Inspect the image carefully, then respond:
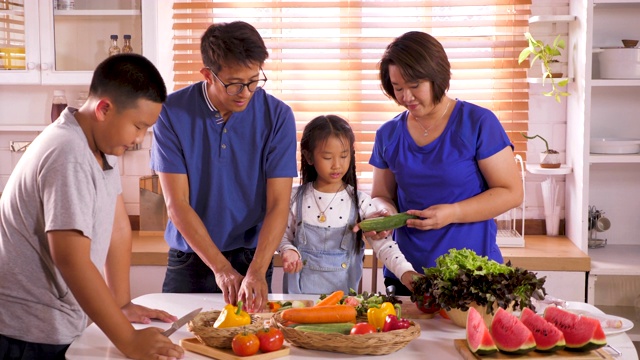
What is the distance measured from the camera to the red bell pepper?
211cm

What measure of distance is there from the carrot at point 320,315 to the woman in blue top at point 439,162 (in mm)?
486

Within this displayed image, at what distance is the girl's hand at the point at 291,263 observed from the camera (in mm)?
2797

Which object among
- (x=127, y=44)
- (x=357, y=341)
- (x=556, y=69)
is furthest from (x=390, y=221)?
(x=127, y=44)

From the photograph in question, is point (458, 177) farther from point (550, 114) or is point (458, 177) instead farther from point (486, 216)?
point (550, 114)

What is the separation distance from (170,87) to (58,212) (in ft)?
8.11

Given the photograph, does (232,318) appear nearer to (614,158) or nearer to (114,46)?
(114,46)

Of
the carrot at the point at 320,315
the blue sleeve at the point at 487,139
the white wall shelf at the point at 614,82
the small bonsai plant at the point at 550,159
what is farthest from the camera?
the small bonsai plant at the point at 550,159

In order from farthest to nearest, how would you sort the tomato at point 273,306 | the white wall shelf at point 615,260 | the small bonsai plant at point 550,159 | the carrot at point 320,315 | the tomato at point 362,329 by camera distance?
the small bonsai plant at point 550,159, the white wall shelf at point 615,260, the tomato at point 273,306, the carrot at point 320,315, the tomato at point 362,329

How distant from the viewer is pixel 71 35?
13.2 feet

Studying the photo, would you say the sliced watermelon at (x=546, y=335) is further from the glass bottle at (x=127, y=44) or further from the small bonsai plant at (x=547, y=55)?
the glass bottle at (x=127, y=44)

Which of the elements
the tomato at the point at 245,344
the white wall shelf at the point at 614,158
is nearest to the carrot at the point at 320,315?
the tomato at the point at 245,344

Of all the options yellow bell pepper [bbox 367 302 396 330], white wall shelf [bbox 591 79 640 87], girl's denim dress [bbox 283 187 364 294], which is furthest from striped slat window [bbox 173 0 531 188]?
yellow bell pepper [bbox 367 302 396 330]

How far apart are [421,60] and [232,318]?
3.40ft

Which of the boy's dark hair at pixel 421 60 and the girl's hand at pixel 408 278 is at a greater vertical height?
the boy's dark hair at pixel 421 60
